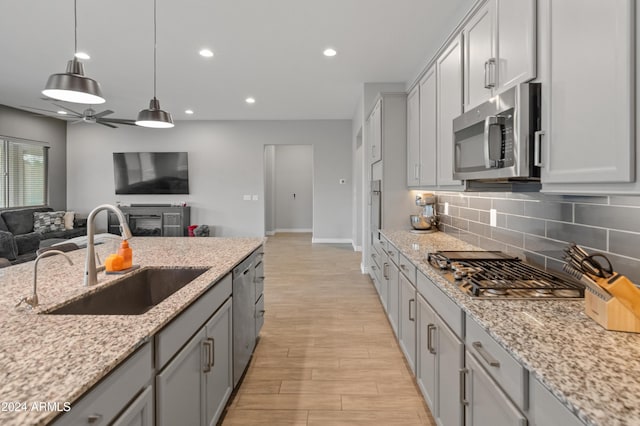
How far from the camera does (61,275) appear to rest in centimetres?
180

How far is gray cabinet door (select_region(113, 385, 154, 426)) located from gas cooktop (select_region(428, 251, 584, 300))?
1.27 meters

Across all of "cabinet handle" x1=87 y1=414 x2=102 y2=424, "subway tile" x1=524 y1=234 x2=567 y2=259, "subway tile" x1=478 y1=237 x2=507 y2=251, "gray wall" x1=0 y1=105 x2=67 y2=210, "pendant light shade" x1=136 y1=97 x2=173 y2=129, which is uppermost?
"gray wall" x1=0 y1=105 x2=67 y2=210

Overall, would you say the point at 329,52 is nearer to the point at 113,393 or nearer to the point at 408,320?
the point at 408,320

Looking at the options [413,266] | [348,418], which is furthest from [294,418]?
[413,266]

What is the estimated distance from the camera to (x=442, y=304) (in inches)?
63.9

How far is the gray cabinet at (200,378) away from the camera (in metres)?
1.23

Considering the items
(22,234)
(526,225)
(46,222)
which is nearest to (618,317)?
(526,225)

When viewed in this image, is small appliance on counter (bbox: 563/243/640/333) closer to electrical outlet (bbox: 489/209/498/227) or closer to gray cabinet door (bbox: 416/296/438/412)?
gray cabinet door (bbox: 416/296/438/412)

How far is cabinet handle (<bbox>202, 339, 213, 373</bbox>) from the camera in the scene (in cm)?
156

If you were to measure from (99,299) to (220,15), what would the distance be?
2809 mm

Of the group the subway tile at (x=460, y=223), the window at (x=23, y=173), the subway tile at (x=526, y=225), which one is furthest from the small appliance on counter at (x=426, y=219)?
the window at (x=23, y=173)

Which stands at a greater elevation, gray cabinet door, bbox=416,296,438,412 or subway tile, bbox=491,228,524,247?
subway tile, bbox=491,228,524,247

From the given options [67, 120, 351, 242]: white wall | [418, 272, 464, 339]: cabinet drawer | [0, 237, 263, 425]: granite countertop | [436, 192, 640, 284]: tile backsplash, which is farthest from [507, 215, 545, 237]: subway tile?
[67, 120, 351, 242]: white wall

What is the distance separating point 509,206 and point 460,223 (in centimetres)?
83
